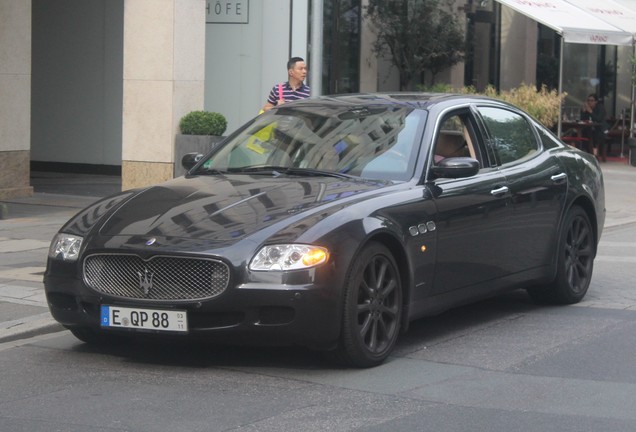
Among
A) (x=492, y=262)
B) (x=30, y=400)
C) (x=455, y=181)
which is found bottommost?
(x=30, y=400)

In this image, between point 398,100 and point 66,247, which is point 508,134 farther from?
point 66,247

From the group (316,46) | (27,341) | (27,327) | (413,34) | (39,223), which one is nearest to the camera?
(27,341)

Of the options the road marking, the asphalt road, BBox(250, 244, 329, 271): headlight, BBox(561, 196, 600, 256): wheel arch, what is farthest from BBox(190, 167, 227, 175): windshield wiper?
BBox(561, 196, 600, 256): wheel arch

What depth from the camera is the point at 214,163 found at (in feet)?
27.5

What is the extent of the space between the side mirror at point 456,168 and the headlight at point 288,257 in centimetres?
142

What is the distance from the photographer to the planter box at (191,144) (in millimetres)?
15336

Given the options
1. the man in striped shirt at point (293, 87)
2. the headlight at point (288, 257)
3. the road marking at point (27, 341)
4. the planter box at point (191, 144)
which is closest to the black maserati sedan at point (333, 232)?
the headlight at point (288, 257)

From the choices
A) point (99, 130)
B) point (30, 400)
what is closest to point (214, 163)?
point (30, 400)

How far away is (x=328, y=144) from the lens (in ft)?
26.3

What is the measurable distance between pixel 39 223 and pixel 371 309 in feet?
24.9

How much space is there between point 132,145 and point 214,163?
7692mm

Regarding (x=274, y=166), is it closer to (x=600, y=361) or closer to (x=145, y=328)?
(x=145, y=328)

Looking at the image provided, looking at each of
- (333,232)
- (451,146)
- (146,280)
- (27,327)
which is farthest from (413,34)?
(146,280)

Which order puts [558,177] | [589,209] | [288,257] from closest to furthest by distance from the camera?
[288,257]
[558,177]
[589,209]
